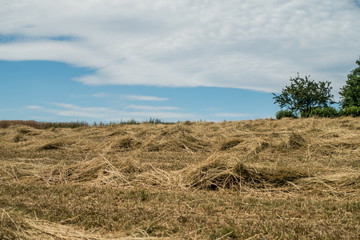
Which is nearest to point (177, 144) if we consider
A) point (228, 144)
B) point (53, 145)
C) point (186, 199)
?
point (228, 144)

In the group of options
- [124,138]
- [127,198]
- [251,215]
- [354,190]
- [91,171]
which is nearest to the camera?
[251,215]

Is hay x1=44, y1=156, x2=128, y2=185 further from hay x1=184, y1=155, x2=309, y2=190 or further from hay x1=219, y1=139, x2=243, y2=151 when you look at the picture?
hay x1=219, y1=139, x2=243, y2=151

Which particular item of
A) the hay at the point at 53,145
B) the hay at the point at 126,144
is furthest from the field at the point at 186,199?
the hay at the point at 53,145

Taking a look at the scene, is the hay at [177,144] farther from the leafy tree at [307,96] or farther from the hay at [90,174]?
the leafy tree at [307,96]

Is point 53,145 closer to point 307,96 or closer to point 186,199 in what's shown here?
point 186,199

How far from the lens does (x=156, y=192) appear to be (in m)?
4.18

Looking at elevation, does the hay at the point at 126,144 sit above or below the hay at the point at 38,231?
above

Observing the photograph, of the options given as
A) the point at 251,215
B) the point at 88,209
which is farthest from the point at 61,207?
the point at 251,215

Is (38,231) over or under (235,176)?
under

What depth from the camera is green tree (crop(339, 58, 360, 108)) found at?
78.3 ft

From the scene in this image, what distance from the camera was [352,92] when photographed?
24141 mm

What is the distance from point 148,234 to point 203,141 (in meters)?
6.76

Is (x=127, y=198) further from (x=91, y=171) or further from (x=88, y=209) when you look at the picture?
(x=91, y=171)

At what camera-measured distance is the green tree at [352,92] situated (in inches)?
940
